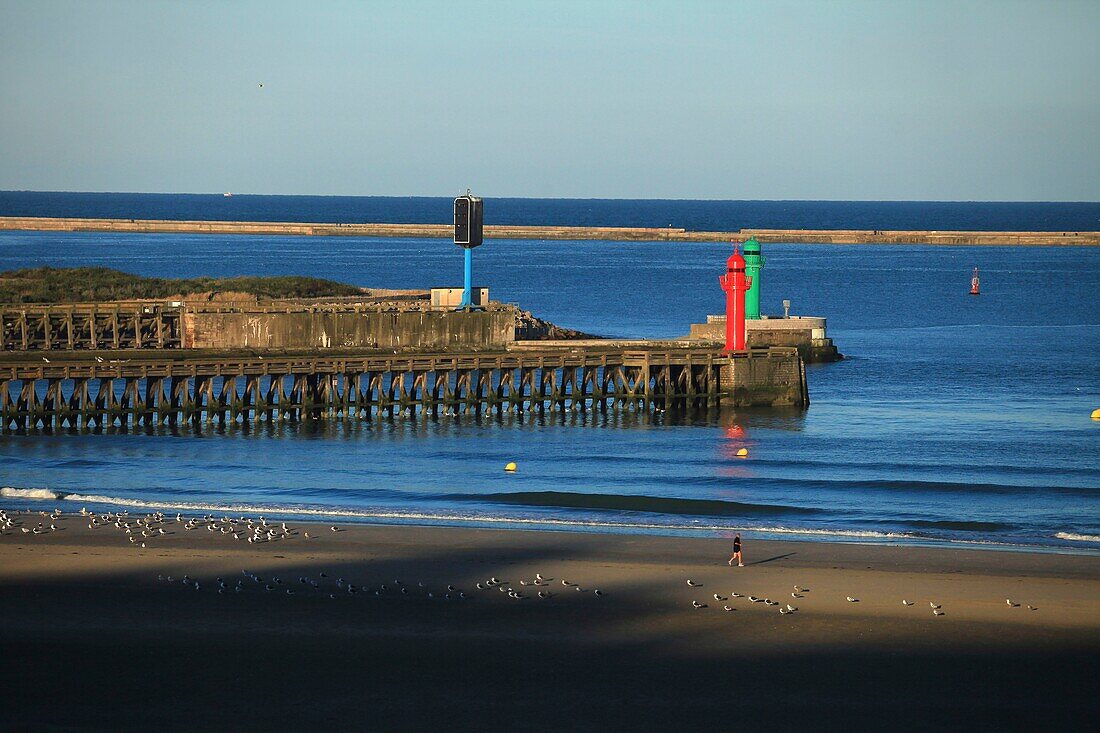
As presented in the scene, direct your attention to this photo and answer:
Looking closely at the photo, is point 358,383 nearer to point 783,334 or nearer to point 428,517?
point 428,517

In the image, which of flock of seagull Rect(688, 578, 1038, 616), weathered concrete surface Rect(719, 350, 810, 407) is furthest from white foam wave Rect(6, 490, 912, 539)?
weathered concrete surface Rect(719, 350, 810, 407)

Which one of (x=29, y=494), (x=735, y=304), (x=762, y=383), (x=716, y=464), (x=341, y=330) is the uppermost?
(x=735, y=304)

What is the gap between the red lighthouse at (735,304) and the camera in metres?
43.3

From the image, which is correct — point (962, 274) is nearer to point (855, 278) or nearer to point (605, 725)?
point (855, 278)

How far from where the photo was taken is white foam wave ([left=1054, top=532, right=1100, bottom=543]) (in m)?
26.3

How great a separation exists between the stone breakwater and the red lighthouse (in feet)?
440

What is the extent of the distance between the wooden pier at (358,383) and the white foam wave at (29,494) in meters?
7.58

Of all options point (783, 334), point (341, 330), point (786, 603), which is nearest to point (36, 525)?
point (786, 603)

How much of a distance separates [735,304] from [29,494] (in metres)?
21.4

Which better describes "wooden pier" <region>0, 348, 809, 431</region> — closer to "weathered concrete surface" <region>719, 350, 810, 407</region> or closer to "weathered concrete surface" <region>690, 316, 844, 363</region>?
"weathered concrete surface" <region>719, 350, 810, 407</region>

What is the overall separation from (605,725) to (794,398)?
2858 cm

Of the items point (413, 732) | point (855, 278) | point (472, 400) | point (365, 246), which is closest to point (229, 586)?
point (413, 732)

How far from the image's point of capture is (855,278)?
11519cm

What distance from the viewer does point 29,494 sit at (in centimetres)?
2920
